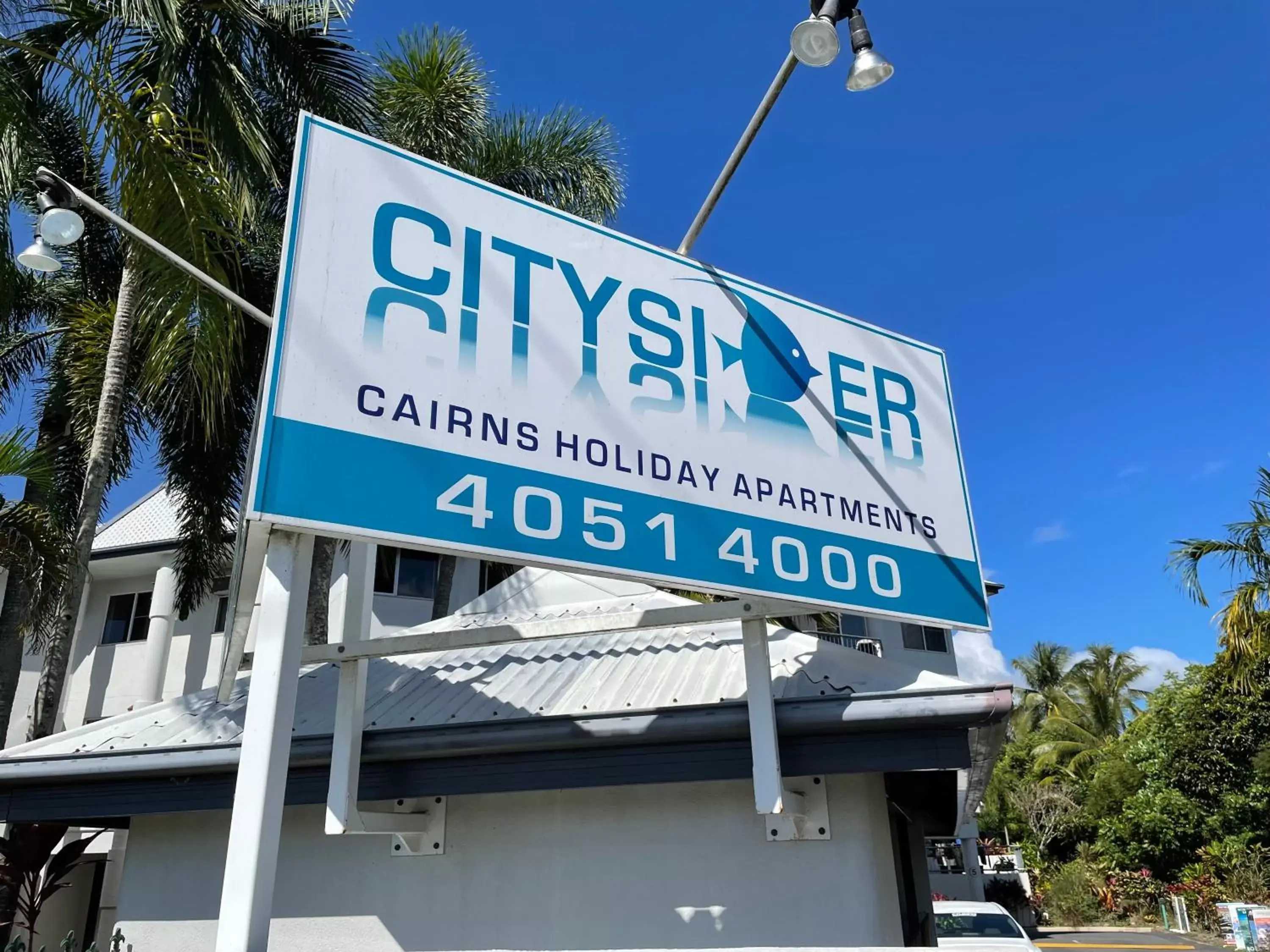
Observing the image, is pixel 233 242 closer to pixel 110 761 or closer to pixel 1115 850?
pixel 110 761

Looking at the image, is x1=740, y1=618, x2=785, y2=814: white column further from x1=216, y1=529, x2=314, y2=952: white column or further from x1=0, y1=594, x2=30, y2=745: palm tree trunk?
x1=0, y1=594, x2=30, y2=745: palm tree trunk

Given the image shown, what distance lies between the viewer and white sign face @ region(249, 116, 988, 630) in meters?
3.96

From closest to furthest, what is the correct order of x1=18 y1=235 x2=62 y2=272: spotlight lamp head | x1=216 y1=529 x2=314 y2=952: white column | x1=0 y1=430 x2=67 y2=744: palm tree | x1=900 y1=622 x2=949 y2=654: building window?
x1=216 y1=529 x2=314 y2=952: white column → x1=18 y1=235 x2=62 y2=272: spotlight lamp head → x1=0 y1=430 x2=67 y2=744: palm tree → x1=900 y1=622 x2=949 y2=654: building window

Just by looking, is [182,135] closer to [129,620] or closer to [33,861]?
[33,861]

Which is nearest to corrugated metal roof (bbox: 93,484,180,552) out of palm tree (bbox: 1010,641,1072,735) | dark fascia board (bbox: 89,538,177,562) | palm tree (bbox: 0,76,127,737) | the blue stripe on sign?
dark fascia board (bbox: 89,538,177,562)

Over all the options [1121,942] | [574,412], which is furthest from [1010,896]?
[574,412]

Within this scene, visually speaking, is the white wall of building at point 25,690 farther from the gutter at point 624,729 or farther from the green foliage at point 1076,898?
the green foliage at point 1076,898

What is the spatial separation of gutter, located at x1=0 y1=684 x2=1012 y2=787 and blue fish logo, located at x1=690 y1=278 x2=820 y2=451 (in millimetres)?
1426

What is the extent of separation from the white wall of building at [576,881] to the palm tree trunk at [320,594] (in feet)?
21.9

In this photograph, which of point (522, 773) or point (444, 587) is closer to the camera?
point (522, 773)

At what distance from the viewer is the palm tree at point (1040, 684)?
5025cm

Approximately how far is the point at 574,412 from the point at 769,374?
1.35 metres

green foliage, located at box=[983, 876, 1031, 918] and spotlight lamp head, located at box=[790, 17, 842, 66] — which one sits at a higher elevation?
spotlight lamp head, located at box=[790, 17, 842, 66]

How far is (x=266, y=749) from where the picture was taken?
Answer: 136 inches
